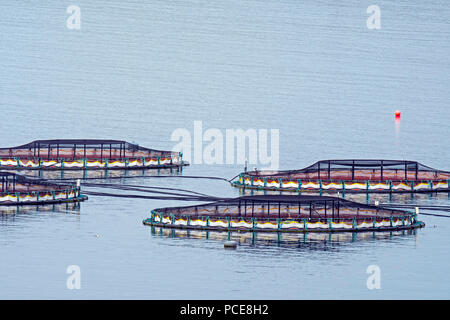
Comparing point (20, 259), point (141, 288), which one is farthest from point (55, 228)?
point (141, 288)

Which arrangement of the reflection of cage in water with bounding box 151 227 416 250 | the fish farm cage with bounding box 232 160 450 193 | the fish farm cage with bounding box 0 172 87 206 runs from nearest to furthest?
the reflection of cage in water with bounding box 151 227 416 250, the fish farm cage with bounding box 0 172 87 206, the fish farm cage with bounding box 232 160 450 193

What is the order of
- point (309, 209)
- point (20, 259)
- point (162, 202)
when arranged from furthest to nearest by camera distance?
point (162, 202) < point (309, 209) < point (20, 259)

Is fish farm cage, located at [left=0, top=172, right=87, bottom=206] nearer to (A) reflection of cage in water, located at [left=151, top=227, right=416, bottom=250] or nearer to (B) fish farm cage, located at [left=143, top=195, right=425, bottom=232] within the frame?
(B) fish farm cage, located at [left=143, top=195, right=425, bottom=232]

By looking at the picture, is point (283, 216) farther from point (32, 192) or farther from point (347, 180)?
point (347, 180)

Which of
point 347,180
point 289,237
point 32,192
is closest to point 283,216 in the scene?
point 289,237

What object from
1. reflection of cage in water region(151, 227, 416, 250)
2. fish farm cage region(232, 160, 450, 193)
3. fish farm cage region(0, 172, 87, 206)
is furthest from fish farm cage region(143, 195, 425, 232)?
fish farm cage region(232, 160, 450, 193)

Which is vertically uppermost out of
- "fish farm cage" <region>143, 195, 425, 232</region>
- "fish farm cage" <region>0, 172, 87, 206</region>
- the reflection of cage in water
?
"fish farm cage" <region>0, 172, 87, 206</region>

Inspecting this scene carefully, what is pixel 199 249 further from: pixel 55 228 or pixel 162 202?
pixel 162 202
